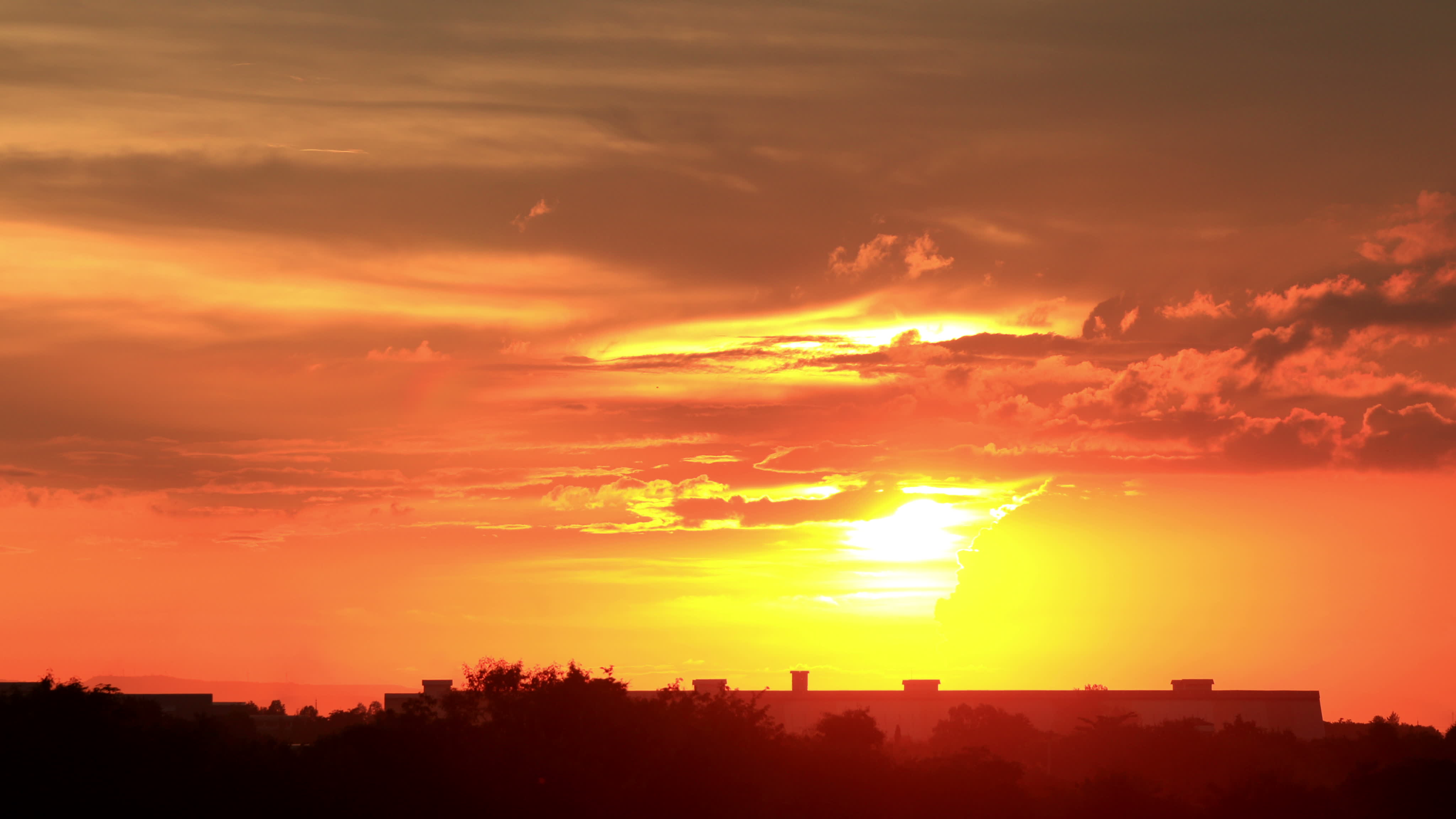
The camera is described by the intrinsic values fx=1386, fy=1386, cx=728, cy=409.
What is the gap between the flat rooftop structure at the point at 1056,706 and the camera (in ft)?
422

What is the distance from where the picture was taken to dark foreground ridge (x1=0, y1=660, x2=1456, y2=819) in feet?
183

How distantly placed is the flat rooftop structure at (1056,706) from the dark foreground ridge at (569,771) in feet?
132

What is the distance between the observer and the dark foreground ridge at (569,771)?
55656mm

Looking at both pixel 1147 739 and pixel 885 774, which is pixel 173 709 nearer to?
pixel 885 774

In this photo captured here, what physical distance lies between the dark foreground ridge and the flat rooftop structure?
1581 inches

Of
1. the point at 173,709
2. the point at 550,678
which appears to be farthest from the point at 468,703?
the point at 173,709

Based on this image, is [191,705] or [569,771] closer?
[569,771]

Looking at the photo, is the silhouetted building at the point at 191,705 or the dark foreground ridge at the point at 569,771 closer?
the dark foreground ridge at the point at 569,771

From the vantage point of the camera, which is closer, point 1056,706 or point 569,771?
point 569,771

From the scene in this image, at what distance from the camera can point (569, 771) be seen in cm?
6031

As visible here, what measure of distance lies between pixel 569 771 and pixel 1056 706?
270 feet

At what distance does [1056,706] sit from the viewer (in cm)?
13200

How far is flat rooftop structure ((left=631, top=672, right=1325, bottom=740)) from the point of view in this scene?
12862 cm

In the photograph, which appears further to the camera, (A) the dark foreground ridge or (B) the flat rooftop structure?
(B) the flat rooftop structure
